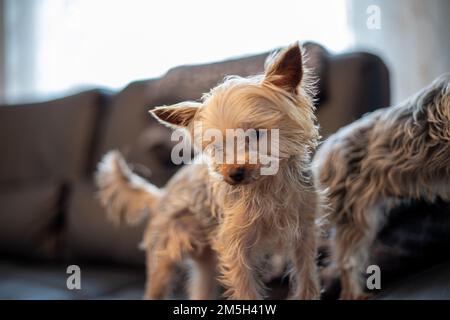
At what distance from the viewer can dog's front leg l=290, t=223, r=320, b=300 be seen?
75cm

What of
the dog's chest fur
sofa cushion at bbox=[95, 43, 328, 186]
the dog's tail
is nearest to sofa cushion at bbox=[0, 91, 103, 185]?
sofa cushion at bbox=[95, 43, 328, 186]

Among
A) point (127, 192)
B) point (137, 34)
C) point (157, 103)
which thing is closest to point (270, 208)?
point (157, 103)

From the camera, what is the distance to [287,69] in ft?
2.23

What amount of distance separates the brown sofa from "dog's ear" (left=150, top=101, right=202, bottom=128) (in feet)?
0.21

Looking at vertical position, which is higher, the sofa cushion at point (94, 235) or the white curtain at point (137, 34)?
the white curtain at point (137, 34)

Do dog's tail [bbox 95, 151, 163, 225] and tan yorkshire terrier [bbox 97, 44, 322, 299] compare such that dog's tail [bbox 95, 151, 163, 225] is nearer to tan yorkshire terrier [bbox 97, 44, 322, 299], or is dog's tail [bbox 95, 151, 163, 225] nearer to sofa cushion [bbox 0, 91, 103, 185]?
tan yorkshire terrier [bbox 97, 44, 322, 299]

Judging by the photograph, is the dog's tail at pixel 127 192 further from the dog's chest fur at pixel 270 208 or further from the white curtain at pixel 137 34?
the dog's chest fur at pixel 270 208

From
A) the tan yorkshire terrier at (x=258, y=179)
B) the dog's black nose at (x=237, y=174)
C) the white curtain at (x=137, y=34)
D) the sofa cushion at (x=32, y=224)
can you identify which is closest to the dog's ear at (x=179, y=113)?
the tan yorkshire terrier at (x=258, y=179)

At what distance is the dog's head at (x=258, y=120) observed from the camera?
26.5 inches

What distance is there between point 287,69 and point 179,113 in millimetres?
183

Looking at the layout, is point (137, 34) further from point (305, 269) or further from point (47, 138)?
point (305, 269)

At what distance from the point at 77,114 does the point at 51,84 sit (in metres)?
0.74
